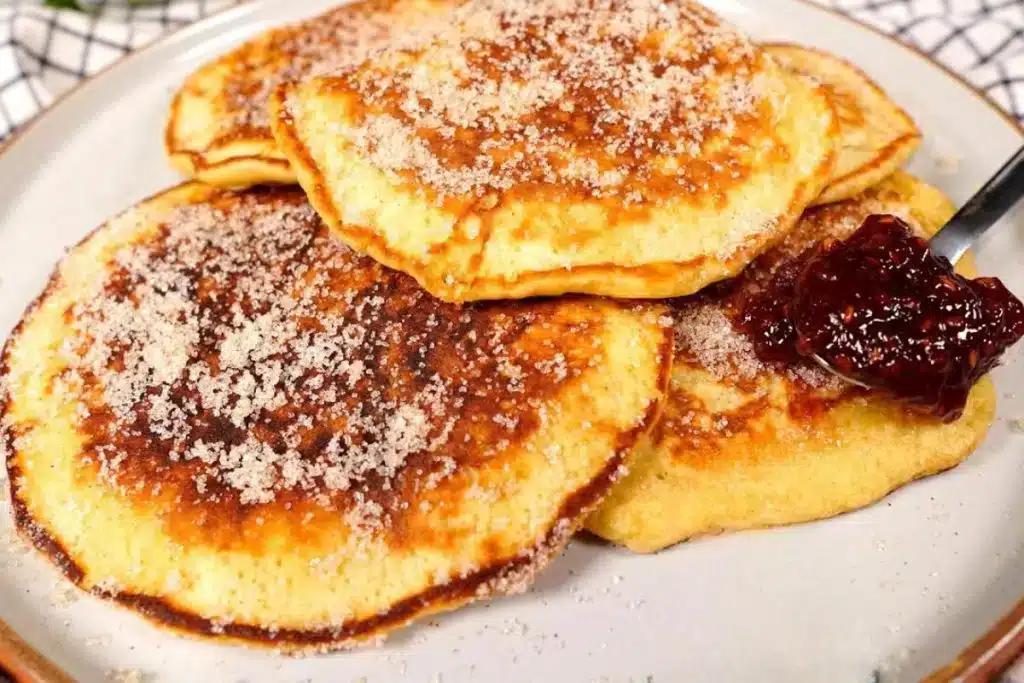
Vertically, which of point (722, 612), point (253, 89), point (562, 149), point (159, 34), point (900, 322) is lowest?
point (159, 34)

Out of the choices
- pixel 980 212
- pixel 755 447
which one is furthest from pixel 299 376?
pixel 980 212

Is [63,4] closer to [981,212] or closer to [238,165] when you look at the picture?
[238,165]

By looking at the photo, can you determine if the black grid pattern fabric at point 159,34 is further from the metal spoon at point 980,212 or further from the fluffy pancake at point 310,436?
the fluffy pancake at point 310,436

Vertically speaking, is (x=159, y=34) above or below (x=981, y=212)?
below

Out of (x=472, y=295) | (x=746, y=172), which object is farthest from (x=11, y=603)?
(x=746, y=172)

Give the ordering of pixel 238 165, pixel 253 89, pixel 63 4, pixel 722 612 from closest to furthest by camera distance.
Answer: pixel 722 612 < pixel 238 165 < pixel 253 89 < pixel 63 4

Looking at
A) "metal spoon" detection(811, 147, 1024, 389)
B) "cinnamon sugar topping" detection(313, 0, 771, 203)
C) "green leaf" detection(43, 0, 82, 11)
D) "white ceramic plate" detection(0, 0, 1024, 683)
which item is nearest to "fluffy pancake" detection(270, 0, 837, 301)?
"cinnamon sugar topping" detection(313, 0, 771, 203)
